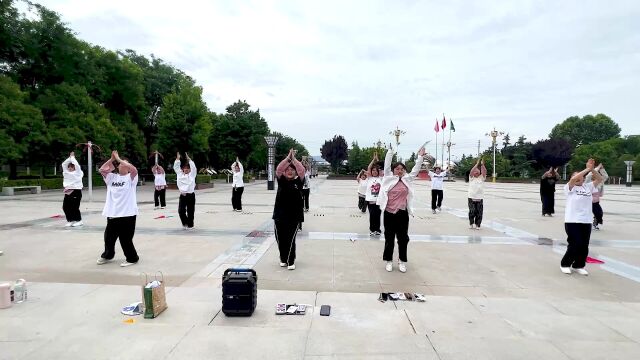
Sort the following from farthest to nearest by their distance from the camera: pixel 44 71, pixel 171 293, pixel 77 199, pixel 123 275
A: 1. pixel 44 71
2. pixel 77 199
3. pixel 123 275
4. pixel 171 293

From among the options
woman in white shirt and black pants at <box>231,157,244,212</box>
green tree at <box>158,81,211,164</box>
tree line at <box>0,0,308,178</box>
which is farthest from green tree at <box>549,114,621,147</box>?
woman in white shirt and black pants at <box>231,157,244,212</box>

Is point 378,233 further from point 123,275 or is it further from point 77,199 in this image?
point 77,199

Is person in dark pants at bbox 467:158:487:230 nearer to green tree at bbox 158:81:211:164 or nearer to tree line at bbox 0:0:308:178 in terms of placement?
tree line at bbox 0:0:308:178

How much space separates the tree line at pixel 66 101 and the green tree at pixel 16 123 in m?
0.04

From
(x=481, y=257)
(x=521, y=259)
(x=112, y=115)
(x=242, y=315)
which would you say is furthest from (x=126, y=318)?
(x=112, y=115)

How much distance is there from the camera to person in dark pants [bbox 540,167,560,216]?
45.9 feet

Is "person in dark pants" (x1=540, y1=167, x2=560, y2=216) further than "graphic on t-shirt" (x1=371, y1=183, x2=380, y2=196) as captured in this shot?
Yes

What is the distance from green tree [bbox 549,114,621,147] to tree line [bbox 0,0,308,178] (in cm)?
9029

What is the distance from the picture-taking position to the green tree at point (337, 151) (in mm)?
86625

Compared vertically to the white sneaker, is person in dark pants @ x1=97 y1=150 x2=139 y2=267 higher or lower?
higher

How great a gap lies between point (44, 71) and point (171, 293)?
2859cm

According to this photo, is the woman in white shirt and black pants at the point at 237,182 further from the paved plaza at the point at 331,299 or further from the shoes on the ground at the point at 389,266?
the shoes on the ground at the point at 389,266

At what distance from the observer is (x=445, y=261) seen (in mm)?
7098

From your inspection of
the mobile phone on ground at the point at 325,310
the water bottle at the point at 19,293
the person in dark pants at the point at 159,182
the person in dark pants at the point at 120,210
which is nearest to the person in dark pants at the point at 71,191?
the person in dark pants at the point at 159,182
